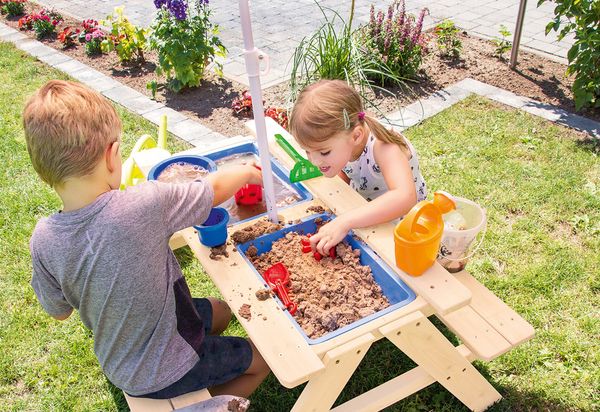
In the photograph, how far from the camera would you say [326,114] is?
2188 mm

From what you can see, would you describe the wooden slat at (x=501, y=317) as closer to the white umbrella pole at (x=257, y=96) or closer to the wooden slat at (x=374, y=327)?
the wooden slat at (x=374, y=327)

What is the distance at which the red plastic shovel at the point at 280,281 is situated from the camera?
1.92m

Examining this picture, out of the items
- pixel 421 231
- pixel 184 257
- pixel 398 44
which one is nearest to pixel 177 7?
pixel 398 44

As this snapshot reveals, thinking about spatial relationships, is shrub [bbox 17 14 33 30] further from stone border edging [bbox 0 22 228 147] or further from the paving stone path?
the paving stone path

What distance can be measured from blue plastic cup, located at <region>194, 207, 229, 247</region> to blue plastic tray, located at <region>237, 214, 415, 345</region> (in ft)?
0.30

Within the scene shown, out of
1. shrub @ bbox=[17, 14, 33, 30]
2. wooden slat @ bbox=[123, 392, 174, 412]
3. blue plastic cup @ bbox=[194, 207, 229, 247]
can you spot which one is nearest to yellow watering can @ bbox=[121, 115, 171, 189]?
blue plastic cup @ bbox=[194, 207, 229, 247]

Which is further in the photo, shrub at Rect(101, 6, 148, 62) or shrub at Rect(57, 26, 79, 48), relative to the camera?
shrub at Rect(57, 26, 79, 48)

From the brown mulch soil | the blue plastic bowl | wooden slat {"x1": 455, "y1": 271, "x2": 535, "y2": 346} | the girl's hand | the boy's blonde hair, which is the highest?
the boy's blonde hair

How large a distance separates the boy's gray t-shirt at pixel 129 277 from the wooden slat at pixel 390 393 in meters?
0.71

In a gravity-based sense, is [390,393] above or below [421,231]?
below

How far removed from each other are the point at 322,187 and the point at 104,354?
1.15m

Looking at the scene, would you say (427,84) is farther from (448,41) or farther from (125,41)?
(125,41)

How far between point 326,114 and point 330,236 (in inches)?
19.8

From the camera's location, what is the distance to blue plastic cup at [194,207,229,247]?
2074 mm
